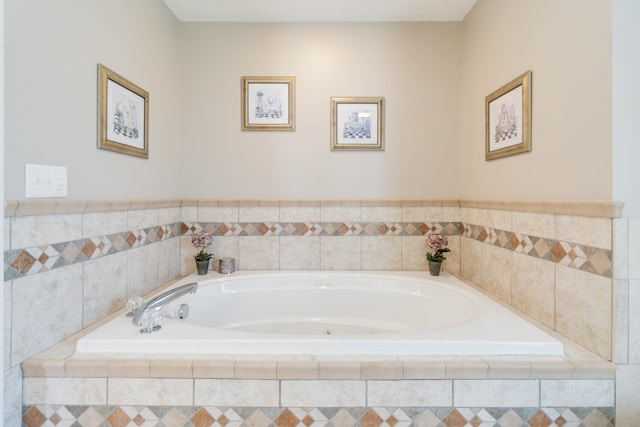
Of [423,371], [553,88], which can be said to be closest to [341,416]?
[423,371]

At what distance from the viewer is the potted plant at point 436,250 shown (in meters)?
2.16

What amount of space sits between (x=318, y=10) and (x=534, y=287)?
208 centimetres

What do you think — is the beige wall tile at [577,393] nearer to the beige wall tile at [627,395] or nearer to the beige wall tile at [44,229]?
the beige wall tile at [627,395]

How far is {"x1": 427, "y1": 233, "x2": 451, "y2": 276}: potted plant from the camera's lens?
2160 millimetres

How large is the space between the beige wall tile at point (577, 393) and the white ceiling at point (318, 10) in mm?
2180

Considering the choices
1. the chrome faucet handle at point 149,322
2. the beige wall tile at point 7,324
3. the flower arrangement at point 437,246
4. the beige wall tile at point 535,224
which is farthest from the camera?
the flower arrangement at point 437,246

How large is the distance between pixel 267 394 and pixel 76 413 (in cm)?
65

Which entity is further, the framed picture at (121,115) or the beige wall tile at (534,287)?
the framed picture at (121,115)

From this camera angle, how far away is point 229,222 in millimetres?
2312

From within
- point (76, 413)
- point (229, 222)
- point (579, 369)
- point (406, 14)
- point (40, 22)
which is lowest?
point (76, 413)

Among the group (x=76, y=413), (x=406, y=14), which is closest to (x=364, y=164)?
(x=406, y=14)

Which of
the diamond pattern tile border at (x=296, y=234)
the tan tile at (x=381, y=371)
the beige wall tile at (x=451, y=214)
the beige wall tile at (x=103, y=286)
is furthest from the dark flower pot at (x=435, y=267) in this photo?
the beige wall tile at (x=103, y=286)

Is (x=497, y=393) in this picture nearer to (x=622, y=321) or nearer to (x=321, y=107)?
(x=622, y=321)

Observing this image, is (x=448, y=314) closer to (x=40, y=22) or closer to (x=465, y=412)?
(x=465, y=412)
